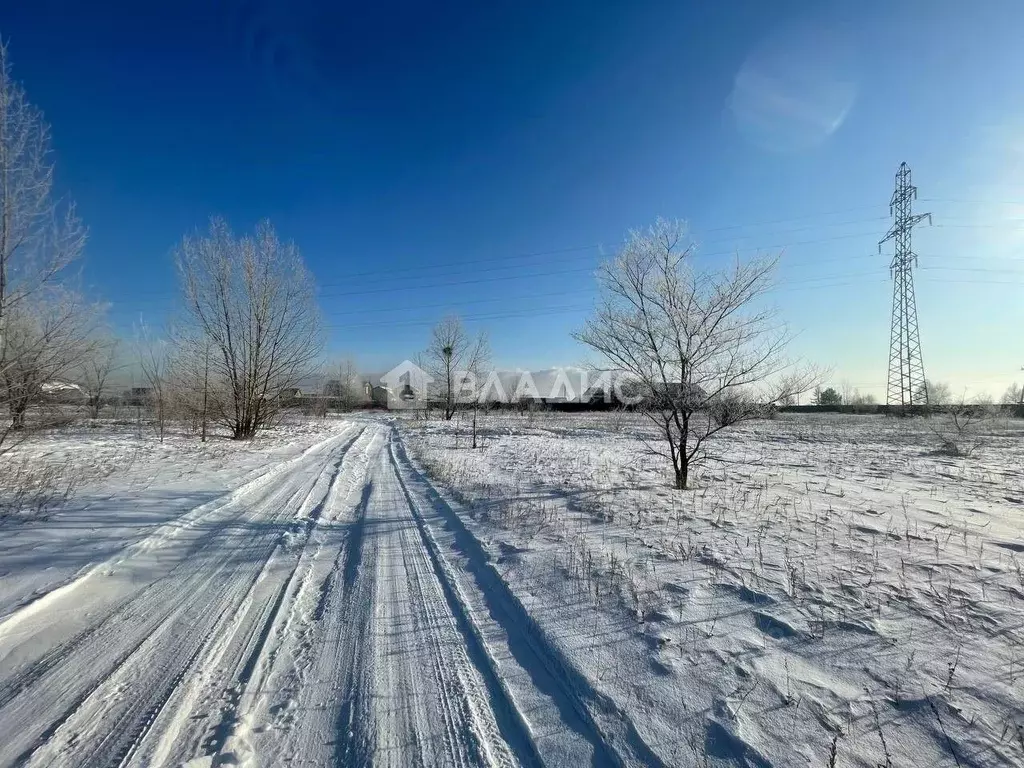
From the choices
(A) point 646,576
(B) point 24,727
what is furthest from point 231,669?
(A) point 646,576

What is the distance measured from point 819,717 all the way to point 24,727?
4119 millimetres

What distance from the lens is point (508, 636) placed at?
2.96 metres

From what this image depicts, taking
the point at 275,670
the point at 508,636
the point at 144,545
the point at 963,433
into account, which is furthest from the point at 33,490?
the point at 963,433

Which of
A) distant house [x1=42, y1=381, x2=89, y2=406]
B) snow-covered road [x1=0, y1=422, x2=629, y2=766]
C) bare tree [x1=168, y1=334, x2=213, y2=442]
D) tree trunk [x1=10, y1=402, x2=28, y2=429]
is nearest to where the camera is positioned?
snow-covered road [x1=0, y1=422, x2=629, y2=766]

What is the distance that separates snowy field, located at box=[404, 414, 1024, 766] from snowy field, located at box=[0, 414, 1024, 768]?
2 centimetres

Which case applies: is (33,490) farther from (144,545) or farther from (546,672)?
Result: (546,672)

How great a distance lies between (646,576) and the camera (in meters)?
3.92

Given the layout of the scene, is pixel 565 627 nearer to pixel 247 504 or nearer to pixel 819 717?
pixel 819 717

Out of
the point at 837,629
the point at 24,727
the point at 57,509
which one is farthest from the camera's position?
the point at 57,509

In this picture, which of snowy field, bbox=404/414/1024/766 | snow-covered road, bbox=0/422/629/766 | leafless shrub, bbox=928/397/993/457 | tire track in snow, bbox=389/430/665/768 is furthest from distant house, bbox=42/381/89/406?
leafless shrub, bbox=928/397/993/457

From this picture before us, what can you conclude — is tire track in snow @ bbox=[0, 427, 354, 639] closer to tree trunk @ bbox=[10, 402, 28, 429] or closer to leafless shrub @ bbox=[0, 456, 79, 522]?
leafless shrub @ bbox=[0, 456, 79, 522]

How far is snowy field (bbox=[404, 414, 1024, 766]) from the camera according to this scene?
2.02 meters

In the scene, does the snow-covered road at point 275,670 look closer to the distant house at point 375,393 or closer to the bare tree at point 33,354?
the bare tree at point 33,354

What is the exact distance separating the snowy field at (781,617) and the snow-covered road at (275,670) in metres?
0.51
